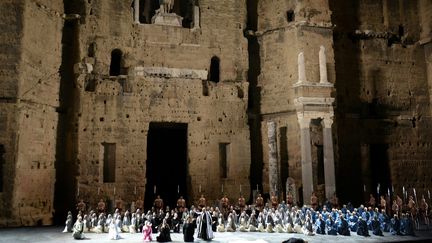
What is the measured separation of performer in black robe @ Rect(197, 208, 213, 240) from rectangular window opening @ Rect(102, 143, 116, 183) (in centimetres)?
553

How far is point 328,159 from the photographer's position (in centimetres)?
1456

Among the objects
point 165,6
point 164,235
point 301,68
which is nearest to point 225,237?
point 164,235

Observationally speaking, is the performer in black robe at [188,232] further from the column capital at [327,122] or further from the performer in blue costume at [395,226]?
the column capital at [327,122]

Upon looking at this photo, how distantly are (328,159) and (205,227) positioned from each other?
19.8 ft

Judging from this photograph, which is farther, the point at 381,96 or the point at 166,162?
the point at 166,162

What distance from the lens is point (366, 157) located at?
55.6ft

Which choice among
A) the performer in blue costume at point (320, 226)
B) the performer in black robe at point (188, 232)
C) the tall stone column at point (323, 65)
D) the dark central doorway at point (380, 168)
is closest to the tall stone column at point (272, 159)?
the tall stone column at point (323, 65)

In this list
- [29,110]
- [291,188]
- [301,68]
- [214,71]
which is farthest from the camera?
[214,71]

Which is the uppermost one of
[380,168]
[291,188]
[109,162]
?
[109,162]

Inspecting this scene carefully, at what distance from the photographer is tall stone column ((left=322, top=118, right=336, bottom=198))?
1436 centimetres

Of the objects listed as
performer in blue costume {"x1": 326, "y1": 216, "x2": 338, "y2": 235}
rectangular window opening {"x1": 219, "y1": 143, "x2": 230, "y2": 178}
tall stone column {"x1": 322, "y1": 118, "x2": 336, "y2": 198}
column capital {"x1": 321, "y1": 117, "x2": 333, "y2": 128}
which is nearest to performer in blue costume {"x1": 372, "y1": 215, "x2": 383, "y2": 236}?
performer in blue costume {"x1": 326, "y1": 216, "x2": 338, "y2": 235}

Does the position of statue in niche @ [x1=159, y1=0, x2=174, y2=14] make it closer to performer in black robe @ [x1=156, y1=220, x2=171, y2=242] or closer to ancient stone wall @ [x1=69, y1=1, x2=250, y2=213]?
ancient stone wall @ [x1=69, y1=1, x2=250, y2=213]

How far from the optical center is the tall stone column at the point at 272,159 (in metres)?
15.2

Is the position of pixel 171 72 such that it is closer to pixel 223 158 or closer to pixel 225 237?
pixel 223 158
